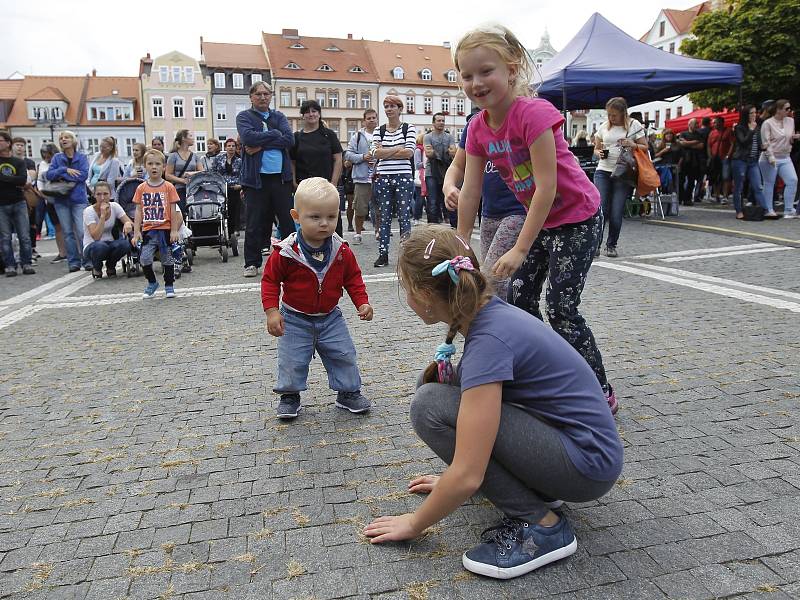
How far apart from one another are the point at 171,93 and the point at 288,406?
68638 mm

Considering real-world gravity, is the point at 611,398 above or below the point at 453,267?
below

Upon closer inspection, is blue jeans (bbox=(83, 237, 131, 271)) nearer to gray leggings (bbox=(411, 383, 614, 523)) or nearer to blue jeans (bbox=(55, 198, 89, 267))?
blue jeans (bbox=(55, 198, 89, 267))

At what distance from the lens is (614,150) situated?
8.88 metres

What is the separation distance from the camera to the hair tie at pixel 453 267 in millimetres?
2156

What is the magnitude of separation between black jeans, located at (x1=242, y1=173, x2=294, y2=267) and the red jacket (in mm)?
4934

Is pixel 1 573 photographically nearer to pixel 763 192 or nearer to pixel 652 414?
pixel 652 414

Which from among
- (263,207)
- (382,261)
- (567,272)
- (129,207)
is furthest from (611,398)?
(129,207)

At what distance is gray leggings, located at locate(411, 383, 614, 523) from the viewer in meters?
2.21

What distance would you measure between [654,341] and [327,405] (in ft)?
7.98

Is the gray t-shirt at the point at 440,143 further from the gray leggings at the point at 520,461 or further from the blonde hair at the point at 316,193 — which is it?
the gray leggings at the point at 520,461

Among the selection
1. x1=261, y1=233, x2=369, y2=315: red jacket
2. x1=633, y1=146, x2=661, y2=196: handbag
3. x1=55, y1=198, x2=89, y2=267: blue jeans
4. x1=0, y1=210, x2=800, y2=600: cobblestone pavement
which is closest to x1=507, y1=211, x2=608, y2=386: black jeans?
x1=0, y1=210, x2=800, y2=600: cobblestone pavement

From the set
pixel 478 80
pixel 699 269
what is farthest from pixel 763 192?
pixel 478 80

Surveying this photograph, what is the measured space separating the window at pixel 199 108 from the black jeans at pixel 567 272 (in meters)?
68.6

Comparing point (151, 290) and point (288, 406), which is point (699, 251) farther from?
point (288, 406)
